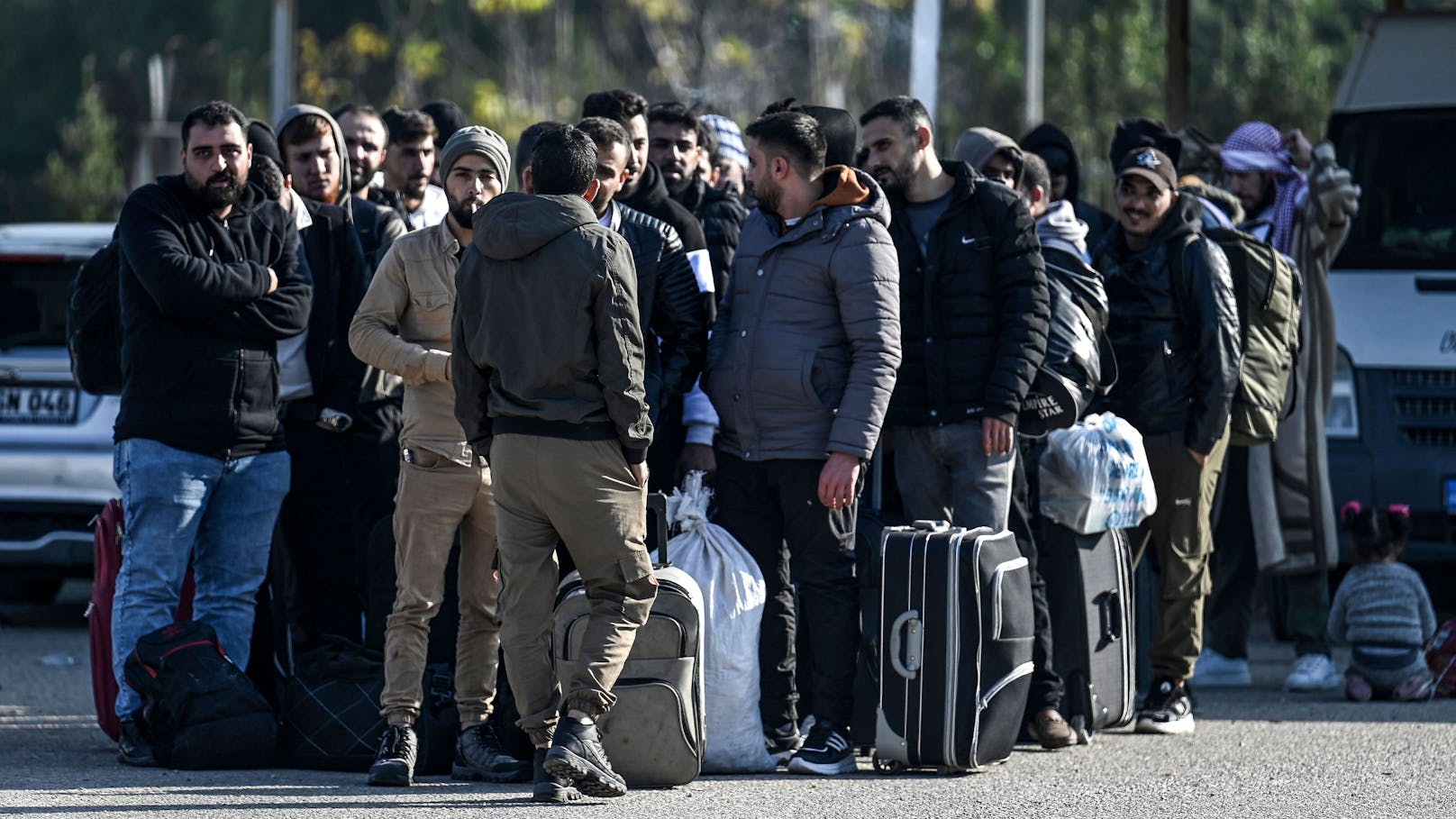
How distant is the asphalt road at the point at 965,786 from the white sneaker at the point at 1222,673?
3.10 ft

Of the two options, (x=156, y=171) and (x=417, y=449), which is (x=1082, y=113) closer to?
(x=156, y=171)

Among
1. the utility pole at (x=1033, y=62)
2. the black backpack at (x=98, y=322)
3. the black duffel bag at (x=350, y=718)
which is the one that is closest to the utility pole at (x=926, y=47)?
the black backpack at (x=98, y=322)

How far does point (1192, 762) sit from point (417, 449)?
8.98 ft

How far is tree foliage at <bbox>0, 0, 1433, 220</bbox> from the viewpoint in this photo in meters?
28.4

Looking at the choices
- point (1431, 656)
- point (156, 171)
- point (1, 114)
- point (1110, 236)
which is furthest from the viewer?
point (1, 114)

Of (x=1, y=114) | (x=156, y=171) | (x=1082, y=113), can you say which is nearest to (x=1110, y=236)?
(x=156, y=171)

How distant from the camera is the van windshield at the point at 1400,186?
10867 millimetres

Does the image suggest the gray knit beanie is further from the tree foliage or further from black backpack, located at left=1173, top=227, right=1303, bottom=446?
the tree foliage

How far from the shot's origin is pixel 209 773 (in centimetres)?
688

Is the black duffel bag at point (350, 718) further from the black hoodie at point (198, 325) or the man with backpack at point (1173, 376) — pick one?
the man with backpack at point (1173, 376)

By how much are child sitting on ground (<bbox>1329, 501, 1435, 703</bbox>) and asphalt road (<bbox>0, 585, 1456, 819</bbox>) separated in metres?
0.37

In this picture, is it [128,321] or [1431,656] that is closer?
[128,321]

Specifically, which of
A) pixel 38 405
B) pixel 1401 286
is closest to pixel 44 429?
pixel 38 405

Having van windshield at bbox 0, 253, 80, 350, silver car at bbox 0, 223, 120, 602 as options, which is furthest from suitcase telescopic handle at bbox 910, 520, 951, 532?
van windshield at bbox 0, 253, 80, 350
